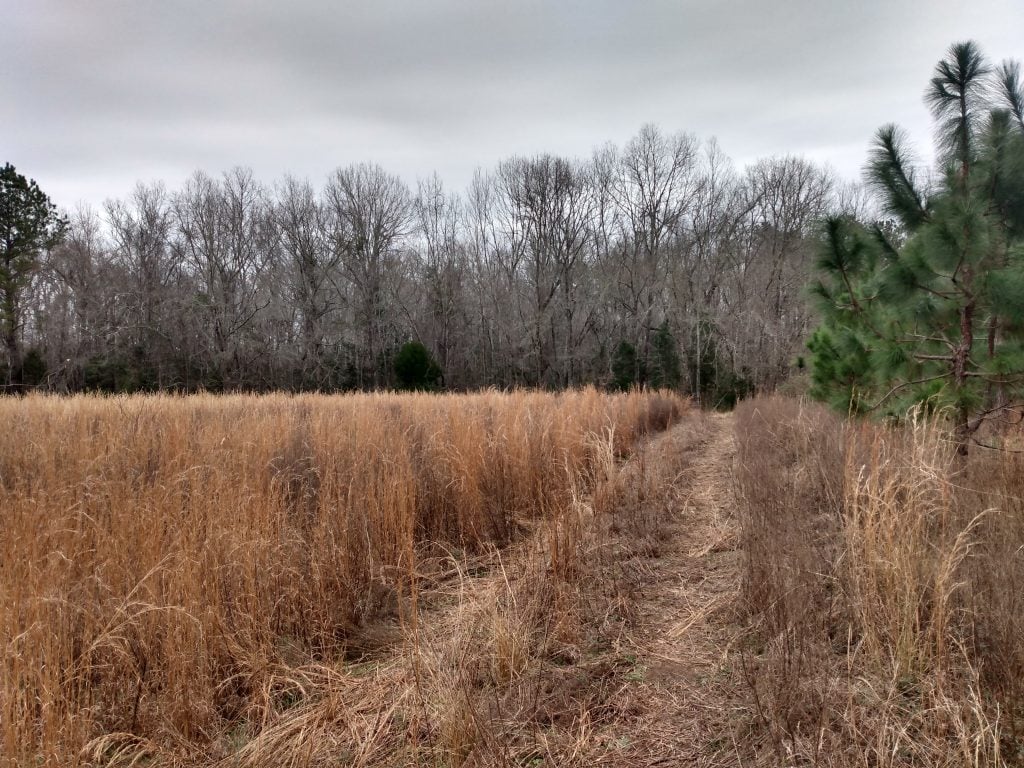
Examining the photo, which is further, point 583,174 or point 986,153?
point 583,174

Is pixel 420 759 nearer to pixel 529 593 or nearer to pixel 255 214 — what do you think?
pixel 529 593

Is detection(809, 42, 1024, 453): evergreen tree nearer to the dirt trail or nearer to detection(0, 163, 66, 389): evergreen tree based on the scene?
the dirt trail

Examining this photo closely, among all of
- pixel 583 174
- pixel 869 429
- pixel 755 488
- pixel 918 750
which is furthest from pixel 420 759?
pixel 583 174

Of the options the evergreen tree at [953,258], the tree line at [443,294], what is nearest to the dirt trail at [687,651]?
the evergreen tree at [953,258]

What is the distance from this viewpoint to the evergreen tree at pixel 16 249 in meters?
22.6

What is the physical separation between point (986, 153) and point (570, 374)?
26.7 m

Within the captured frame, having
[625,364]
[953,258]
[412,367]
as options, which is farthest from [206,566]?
[625,364]

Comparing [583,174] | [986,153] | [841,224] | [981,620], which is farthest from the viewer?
[583,174]

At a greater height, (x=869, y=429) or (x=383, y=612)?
(x=869, y=429)

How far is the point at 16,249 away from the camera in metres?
Result: 23.2

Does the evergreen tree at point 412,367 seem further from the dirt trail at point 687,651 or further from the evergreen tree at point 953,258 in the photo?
the dirt trail at point 687,651

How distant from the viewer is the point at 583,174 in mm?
32344

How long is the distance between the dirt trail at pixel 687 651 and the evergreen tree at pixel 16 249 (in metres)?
29.9

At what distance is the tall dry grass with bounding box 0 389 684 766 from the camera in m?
1.65
